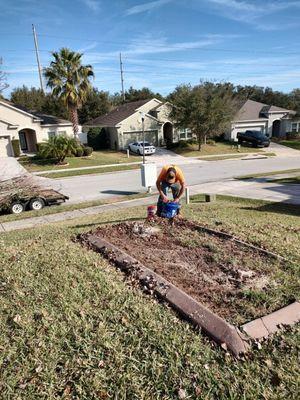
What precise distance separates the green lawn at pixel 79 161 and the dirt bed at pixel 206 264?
66.9 ft

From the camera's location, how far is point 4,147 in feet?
98.4

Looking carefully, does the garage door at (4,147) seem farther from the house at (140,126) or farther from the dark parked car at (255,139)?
the dark parked car at (255,139)

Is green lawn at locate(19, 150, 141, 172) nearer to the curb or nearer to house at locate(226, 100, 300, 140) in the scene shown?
house at locate(226, 100, 300, 140)

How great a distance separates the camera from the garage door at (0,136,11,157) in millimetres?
29875

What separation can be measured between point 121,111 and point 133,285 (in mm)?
36833

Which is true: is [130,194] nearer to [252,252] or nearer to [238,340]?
[252,252]

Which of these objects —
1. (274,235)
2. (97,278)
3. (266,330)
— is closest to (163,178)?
(274,235)

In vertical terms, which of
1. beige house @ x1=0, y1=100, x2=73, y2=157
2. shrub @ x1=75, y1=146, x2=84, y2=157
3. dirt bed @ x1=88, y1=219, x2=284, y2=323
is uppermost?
beige house @ x1=0, y1=100, x2=73, y2=157

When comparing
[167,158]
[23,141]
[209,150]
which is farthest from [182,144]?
[23,141]

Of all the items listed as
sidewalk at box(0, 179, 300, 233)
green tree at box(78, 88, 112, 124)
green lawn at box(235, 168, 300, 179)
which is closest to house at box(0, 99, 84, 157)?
green tree at box(78, 88, 112, 124)

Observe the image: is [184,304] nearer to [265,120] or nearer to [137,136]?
[137,136]

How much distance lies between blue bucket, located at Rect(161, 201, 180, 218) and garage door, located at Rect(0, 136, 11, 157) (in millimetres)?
27114

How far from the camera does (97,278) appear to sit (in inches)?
174

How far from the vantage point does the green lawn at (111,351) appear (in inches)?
108
